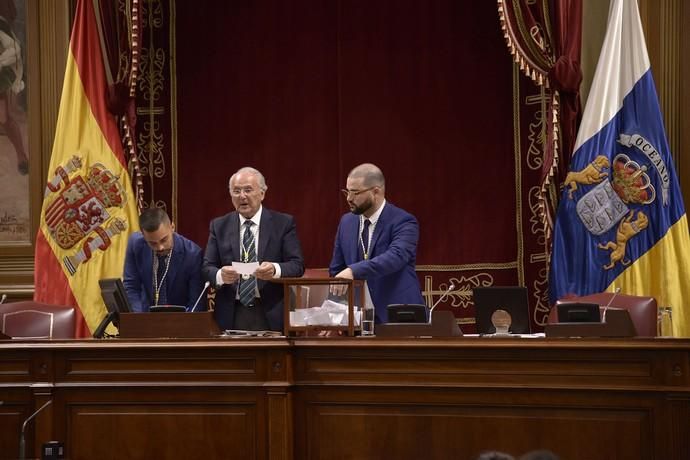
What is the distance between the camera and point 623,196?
6926mm

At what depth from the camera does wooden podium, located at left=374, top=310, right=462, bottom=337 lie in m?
5.31

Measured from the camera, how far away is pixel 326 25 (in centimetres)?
819

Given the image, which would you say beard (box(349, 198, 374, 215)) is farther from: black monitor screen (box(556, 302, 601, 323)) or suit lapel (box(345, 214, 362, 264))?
black monitor screen (box(556, 302, 601, 323))

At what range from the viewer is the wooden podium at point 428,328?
5.31 metres

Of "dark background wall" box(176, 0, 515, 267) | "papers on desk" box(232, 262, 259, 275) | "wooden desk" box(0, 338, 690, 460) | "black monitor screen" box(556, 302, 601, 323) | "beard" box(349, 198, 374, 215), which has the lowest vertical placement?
"wooden desk" box(0, 338, 690, 460)

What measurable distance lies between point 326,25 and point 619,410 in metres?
4.34

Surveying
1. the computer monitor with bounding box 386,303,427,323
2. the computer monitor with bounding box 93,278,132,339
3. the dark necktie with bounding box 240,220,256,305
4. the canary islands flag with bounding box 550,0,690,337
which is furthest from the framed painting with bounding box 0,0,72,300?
the canary islands flag with bounding box 550,0,690,337

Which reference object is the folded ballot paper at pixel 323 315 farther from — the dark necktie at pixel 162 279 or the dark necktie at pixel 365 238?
the dark necktie at pixel 162 279

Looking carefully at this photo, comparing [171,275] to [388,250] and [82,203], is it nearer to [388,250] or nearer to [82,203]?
[388,250]

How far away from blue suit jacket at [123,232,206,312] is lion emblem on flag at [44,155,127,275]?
135cm

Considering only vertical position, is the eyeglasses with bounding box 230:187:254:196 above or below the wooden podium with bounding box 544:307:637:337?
above

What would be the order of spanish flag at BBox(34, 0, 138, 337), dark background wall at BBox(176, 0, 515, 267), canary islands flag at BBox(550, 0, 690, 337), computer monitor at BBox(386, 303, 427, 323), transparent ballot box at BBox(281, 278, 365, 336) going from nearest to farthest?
transparent ballot box at BBox(281, 278, 365, 336) → computer monitor at BBox(386, 303, 427, 323) → canary islands flag at BBox(550, 0, 690, 337) → spanish flag at BBox(34, 0, 138, 337) → dark background wall at BBox(176, 0, 515, 267)

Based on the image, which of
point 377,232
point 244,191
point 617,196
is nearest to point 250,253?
point 244,191

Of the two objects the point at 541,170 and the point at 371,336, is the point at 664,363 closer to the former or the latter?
the point at 371,336
